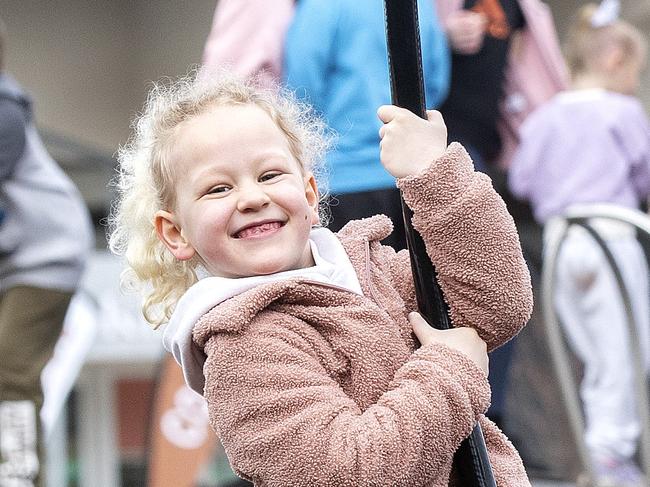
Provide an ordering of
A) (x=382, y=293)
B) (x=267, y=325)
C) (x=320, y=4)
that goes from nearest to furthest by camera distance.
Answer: (x=267, y=325) → (x=382, y=293) → (x=320, y=4)

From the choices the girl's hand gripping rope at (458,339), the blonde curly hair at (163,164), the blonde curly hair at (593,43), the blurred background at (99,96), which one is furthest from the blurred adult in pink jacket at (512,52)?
the blurred background at (99,96)

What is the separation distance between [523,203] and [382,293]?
3471 mm

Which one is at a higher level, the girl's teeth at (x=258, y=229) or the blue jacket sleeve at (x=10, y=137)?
the girl's teeth at (x=258, y=229)

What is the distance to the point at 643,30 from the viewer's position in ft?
21.3

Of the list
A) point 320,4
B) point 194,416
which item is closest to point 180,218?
point 320,4

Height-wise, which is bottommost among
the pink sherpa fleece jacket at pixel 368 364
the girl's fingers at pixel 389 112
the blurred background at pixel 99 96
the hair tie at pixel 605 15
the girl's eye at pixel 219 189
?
the blurred background at pixel 99 96

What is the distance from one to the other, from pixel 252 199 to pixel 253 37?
1.71m

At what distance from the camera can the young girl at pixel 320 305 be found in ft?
5.08

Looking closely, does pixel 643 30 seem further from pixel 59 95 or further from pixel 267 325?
pixel 267 325

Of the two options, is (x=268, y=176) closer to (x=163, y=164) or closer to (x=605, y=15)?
(x=163, y=164)

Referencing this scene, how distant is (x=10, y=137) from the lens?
3643 millimetres

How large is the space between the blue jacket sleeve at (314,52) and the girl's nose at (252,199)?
4.89 feet

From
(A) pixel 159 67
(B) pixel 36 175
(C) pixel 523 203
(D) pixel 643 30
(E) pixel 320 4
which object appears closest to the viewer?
(E) pixel 320 4

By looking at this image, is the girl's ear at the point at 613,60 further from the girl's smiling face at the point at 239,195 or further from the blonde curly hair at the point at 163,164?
the girl's smiling face at the point at 239,195
